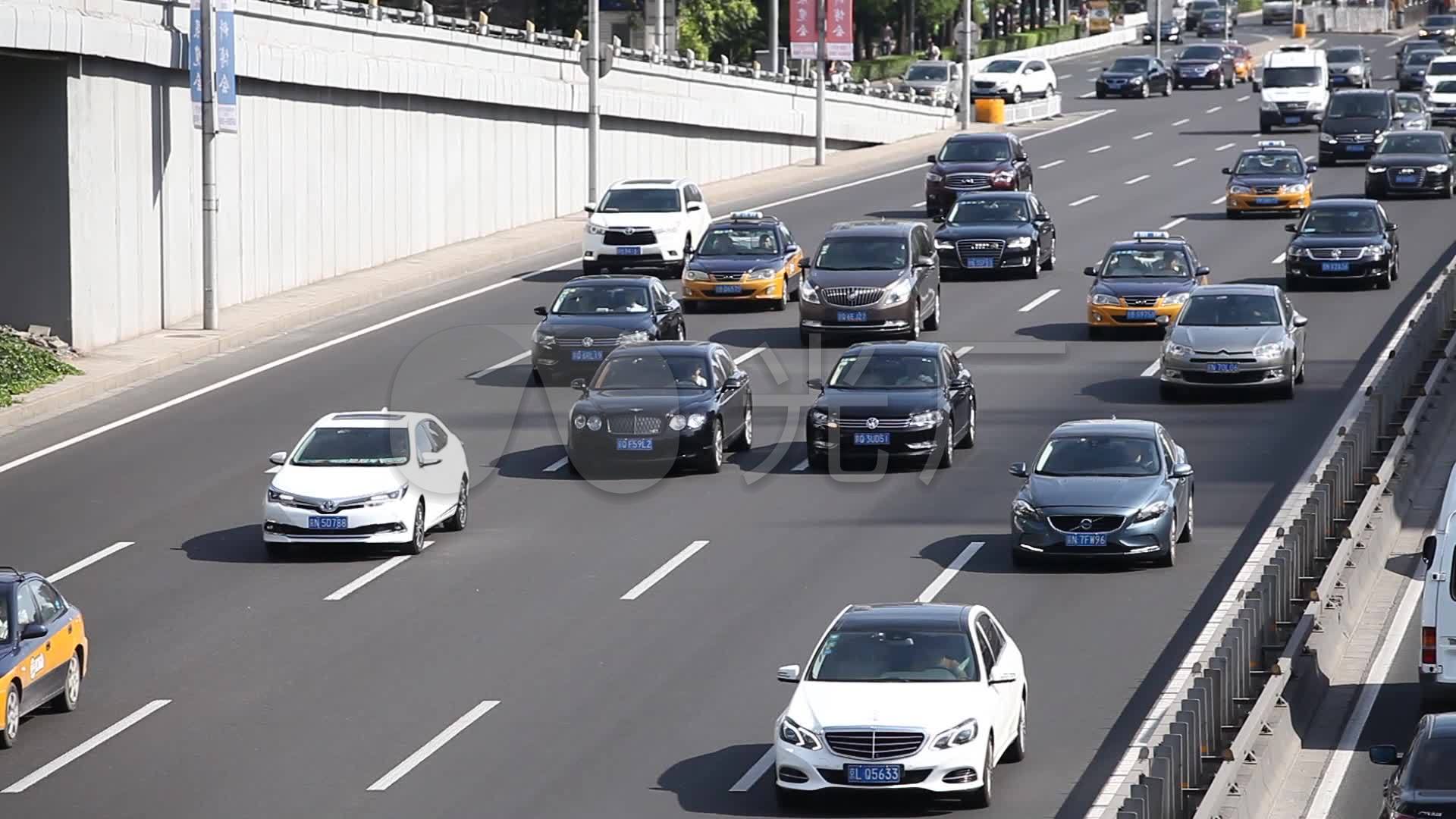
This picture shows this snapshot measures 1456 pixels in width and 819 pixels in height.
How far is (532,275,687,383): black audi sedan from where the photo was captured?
35125 millimetres

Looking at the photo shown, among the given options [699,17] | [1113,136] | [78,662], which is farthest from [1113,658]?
[699,17]

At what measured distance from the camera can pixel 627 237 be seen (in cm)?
4528

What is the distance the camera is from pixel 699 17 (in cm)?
9525

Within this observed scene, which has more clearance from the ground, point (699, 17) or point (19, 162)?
point (699, 17)

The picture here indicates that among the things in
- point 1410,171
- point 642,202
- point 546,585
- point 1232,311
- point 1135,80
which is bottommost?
point 546,585

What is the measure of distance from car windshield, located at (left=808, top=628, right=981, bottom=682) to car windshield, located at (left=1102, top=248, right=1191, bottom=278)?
72.0 ft

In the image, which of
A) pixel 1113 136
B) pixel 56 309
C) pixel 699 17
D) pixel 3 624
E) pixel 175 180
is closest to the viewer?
pixel 3 624

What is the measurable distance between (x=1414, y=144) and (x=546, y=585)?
119 feet

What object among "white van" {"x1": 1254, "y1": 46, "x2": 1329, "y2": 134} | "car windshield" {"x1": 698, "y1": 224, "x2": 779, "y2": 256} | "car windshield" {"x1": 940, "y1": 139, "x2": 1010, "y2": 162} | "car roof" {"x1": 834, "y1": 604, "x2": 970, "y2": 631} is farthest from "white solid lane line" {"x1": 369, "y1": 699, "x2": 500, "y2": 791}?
"white van" {"x1": 1254, "y1": 46, "x2": 1329, "y2": 134}

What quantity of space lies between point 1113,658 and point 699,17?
7678cm

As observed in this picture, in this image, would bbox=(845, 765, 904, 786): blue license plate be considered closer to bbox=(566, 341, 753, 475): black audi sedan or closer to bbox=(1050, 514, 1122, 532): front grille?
bbox=(1050, 514, 1122, 532): front grille

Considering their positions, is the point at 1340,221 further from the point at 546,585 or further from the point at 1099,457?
the point at 546,585

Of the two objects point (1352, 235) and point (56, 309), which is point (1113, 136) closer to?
point (1352, 235)

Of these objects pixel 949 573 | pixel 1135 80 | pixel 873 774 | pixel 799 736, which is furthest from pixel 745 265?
pixel 1135 80
